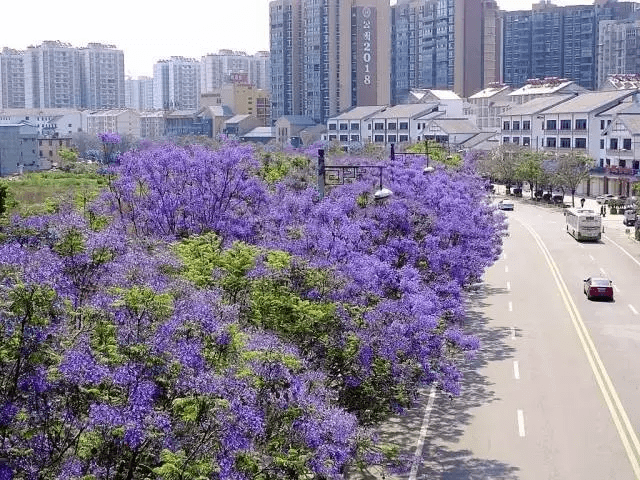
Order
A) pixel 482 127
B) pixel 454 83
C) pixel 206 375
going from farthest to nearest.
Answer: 1. pixel 454 83
2. pixel 482 127
3. pixel 206 375

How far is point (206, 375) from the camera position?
1244 centimetres

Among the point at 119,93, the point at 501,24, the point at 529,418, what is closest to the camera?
the point at 529,418

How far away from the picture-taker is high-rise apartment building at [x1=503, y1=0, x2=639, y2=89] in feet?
519

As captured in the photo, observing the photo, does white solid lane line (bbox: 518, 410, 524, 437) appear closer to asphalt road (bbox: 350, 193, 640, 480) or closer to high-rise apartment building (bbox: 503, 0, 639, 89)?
asphalt road (bbox: 350, 193, 640, 480)

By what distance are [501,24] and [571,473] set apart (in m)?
151

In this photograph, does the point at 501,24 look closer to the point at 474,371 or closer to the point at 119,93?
the point at 119,93

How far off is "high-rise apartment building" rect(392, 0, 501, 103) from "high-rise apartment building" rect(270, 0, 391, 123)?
17198 mm

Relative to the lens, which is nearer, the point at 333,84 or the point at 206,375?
the point at 206,375

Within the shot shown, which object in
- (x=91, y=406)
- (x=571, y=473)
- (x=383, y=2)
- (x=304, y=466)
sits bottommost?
(x=571, y=473)

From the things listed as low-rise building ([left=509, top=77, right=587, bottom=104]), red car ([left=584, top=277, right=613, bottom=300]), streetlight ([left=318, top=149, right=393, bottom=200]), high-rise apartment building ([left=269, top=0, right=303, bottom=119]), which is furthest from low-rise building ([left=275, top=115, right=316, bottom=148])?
red car ([left=584, top=277, right=613, bottom=300])

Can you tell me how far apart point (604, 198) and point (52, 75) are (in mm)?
128540

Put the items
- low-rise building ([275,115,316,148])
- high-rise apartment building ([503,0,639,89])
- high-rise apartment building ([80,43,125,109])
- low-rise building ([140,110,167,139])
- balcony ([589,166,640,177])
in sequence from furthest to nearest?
high-rise apartment building ([80,43,125,109]) → high-rise apartment building ([503,0,639,89]) → low-rise building ([140,110,167,139]) → low-rise building ([275,115,316,148]) → balcony ([589,166,640,177])

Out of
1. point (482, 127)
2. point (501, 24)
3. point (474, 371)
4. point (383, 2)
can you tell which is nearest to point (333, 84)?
point (383, 2)

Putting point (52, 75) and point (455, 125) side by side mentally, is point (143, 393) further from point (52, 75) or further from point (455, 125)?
point (52, 75)
